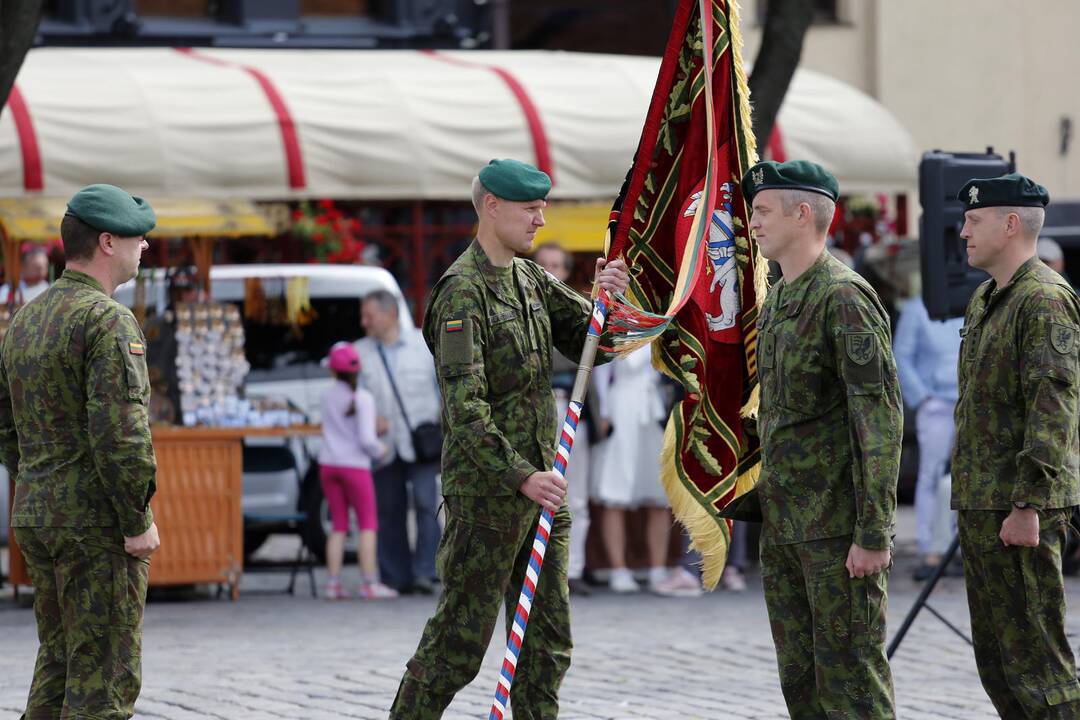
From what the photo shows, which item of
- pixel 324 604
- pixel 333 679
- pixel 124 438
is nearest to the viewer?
pixel 124 438

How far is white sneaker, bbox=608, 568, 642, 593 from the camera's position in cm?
1222

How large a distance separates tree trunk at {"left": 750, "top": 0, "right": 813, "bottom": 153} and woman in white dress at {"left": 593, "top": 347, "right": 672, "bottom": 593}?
70.0 inches

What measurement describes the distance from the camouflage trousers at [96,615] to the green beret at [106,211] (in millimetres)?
956

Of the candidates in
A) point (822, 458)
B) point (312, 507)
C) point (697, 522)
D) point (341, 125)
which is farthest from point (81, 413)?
point (341, 125)

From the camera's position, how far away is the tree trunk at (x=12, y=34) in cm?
1023

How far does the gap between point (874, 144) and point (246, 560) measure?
6459 mm

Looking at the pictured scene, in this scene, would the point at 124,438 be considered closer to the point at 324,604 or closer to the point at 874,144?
the point at 324,604

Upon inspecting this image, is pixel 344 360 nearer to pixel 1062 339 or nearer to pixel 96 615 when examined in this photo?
pixel 96 615

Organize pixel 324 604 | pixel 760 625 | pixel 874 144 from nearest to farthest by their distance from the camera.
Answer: pixel 760 625, pixel 324 604, pixel 874 144

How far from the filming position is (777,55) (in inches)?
489

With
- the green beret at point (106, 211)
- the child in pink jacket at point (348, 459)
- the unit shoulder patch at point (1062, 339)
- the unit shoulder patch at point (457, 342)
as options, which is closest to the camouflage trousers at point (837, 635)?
the unit shoulder patch at point (1062, 339)

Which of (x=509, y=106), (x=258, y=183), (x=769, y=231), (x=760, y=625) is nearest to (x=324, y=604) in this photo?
(x=760, y=625)

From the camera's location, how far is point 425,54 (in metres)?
17.4

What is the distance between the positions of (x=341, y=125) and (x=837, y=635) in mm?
9876
